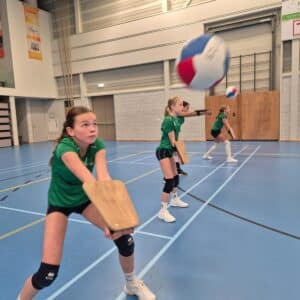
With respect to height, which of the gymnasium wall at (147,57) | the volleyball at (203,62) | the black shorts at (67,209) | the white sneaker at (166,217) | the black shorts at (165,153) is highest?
the gymnasium wall at (147,57)

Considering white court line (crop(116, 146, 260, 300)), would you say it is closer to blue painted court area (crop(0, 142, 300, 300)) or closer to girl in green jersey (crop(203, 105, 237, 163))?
blue painted court area (crop(0, 142, 300, 300))

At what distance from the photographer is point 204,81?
2975 millimetres

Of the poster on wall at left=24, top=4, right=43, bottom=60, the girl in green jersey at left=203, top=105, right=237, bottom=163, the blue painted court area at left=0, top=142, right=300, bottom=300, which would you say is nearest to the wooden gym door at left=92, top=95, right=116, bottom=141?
the poster on wall at left=24, top=4, right=43, bottom=60

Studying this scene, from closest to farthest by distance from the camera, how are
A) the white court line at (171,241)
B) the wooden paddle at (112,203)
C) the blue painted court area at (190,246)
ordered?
the wooden paddle at (112,203) < the blue painted court area at (190,246) < the white court line at (171,241)

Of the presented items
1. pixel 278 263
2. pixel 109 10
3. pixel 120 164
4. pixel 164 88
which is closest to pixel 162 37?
pixel 164 88

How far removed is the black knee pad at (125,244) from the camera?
2053 mm

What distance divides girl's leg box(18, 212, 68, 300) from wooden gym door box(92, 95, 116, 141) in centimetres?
1663

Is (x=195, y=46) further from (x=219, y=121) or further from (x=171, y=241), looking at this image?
(x=219, y=121)

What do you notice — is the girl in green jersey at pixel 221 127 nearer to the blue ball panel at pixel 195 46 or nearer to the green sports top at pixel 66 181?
the blue ball panel at pixel 195 46

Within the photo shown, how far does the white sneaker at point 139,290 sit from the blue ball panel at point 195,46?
Result: 7.35ft

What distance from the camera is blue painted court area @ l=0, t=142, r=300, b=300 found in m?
2.39

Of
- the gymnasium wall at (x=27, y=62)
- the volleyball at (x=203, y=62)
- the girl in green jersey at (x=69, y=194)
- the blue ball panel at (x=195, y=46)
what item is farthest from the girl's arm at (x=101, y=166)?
the gymnasium wall at (x=27, y=62)

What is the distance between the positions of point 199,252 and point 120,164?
594cm

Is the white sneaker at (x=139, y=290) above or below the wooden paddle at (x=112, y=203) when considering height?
below
